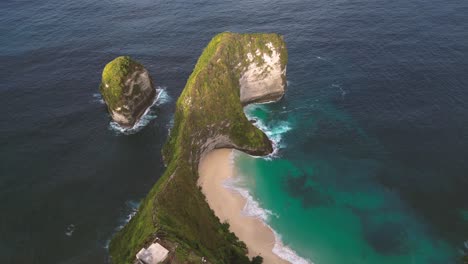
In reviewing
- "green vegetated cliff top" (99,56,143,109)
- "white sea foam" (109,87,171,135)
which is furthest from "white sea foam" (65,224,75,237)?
"green vegetated cliff top" (99,56,143,109)

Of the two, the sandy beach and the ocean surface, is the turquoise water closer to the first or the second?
the ocean surface

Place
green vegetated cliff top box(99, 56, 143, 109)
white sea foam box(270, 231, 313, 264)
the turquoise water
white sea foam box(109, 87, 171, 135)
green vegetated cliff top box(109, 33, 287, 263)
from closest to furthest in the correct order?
green vegetated cliff top box(109, 33, 287, 263) < white sea foam box(270, 231, 313, 264) < the turquoise water < green vegetated cliff top box(99, 56, 143, 109) < white sea foam box(109, 87, 171, 135)

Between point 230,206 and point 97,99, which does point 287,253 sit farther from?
point 97,99

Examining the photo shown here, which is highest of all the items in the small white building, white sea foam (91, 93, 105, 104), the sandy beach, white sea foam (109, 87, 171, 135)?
the small white building

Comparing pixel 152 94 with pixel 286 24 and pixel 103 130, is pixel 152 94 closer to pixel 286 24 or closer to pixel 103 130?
pixel 103 130

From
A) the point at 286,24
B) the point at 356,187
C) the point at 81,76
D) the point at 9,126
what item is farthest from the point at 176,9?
the point at 356,187

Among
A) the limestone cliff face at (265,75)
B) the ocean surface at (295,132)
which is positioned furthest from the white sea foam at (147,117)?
the limestone cliff face at (265,75)

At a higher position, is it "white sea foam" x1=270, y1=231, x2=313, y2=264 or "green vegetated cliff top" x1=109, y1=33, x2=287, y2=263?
"green vegetated cliff top" x1=109, y1=33, x2=287, y2=263
